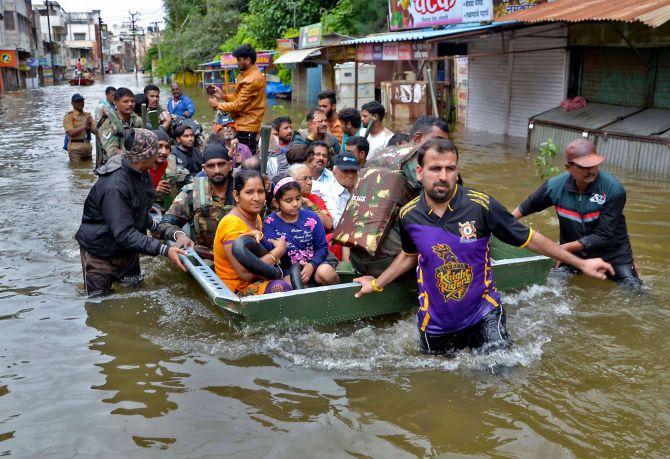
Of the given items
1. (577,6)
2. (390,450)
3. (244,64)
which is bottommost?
(390,450)

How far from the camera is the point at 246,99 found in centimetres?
834

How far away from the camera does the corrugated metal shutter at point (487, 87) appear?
17.2 meters

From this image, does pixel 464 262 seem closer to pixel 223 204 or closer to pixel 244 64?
pixel 223 204

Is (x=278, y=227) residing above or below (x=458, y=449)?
above

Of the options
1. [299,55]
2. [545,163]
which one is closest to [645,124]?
[545,163]

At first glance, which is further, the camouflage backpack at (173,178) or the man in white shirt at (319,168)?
the camouflage backpack at (173,178)

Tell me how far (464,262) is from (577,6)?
10.3 m

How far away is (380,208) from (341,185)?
1.61m

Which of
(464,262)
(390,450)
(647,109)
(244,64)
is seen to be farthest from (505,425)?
(647,109)

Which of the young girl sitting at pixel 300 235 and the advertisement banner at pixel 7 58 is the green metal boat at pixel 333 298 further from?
the advertisement banner at pixel 7 58

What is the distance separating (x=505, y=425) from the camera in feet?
12.8

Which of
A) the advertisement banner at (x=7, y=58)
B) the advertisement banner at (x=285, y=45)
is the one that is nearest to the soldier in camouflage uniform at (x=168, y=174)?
the advertisement banner at (x=285, y=45)

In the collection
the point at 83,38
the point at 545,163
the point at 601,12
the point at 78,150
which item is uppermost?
the point at 83,38

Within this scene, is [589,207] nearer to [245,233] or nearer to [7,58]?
[245,233]
